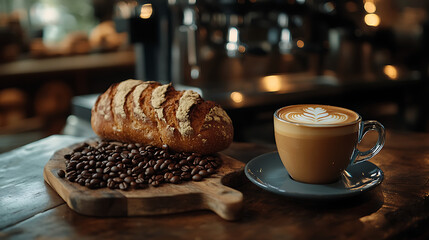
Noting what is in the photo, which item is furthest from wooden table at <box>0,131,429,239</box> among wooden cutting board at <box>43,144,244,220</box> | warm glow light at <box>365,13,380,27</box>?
warm glow light at <box>365,13,380,27</box>

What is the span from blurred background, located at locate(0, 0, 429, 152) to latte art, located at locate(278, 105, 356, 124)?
3.43 feet

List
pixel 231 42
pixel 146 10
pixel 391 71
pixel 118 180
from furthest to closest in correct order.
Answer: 1. pixel 391 71
2. pixel 146 10
3. pixel 231 42
4. pixel 118 180

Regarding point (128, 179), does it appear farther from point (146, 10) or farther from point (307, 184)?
point (146, 10)

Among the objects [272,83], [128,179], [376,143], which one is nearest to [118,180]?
[128,179]

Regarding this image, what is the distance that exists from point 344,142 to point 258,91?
145 centimetres

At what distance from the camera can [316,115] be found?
3.60ft

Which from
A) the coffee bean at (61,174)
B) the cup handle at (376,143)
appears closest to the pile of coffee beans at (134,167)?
the coffee bean at (61,174)

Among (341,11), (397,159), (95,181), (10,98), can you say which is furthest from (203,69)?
(10,98)

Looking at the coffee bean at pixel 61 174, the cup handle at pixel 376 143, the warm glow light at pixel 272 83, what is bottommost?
the warm glow light at pixel 272 83

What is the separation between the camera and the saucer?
95cm

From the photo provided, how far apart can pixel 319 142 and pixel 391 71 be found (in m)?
2.51

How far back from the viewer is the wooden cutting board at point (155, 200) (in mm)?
941

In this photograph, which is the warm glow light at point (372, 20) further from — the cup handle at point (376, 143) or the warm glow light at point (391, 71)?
the cup handle at point (376, 143)

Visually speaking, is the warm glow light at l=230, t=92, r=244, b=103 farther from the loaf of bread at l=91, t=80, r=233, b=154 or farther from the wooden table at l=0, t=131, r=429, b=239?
the wooden table at l=0, t=131, r=429, b=239
